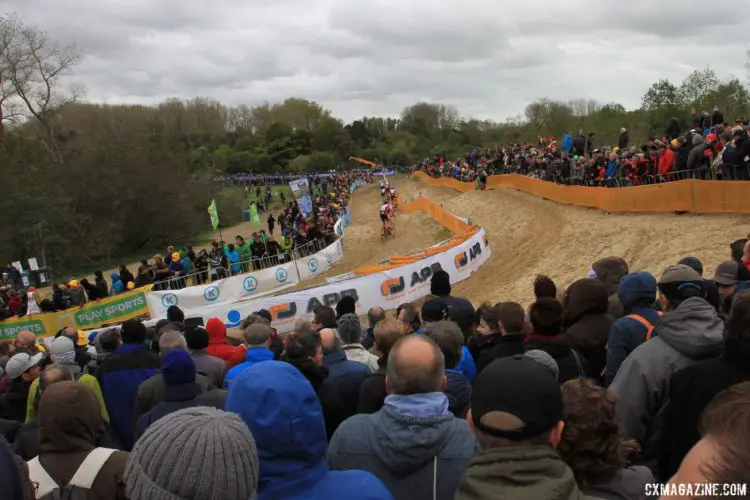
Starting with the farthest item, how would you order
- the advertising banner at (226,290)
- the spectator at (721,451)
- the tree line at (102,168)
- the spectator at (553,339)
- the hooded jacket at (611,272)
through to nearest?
the tree line at (102,168), the advertising banner at (226,290), the hooded jacket at (611,272), the spectator at (553,339), the spectator at (721,451)

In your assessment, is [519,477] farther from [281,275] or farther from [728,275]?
[281,275]

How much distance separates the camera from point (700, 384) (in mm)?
2805

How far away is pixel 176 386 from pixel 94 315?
→ 15758 millimetres

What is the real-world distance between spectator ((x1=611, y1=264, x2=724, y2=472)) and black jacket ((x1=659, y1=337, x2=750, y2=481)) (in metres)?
0.23

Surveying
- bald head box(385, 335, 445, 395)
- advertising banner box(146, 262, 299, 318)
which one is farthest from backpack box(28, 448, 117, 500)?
advertising banner box(146, 262, 299, 318)

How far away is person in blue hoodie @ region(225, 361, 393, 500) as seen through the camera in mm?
2008

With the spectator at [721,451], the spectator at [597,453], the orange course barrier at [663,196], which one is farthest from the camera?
the orange course barrier at [663,196]

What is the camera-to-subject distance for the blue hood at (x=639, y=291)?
4.48m

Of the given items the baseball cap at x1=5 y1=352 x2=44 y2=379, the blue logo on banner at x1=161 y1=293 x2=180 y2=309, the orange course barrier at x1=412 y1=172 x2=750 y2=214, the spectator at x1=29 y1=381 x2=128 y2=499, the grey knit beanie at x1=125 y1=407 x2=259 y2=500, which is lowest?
the blue logo on banner at x1=161 y1=293 x2=180 y2=309

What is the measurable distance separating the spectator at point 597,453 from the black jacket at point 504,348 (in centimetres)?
194

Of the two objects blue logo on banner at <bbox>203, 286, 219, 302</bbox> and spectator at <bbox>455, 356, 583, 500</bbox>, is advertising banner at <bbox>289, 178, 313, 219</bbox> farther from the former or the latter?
spectator at <bbox>455, 356, 583, 500</bbox>

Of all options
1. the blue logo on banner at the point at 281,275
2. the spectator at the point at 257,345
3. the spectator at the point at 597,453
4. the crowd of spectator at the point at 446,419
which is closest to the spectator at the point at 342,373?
the crowd of spectator at the point at 446,419

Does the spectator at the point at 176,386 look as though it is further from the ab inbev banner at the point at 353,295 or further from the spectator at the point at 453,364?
the ab inbev banner at the point at 353,295

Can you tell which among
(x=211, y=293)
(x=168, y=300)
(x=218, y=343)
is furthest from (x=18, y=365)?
(x=211, y=293)
